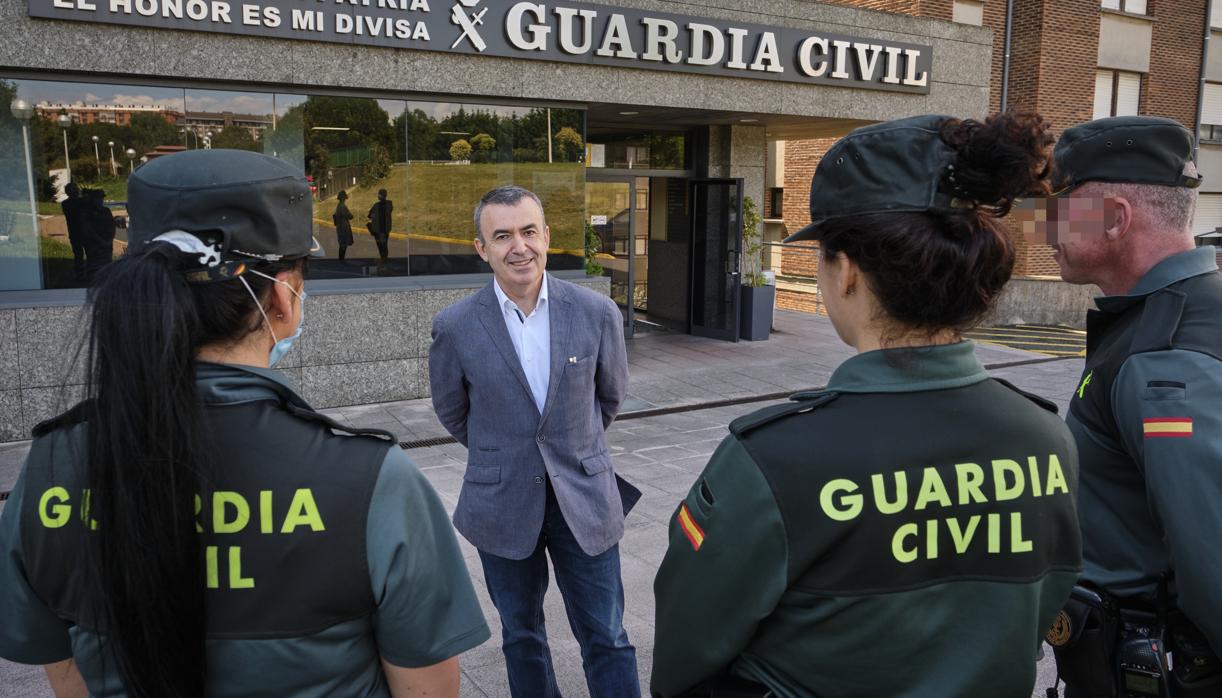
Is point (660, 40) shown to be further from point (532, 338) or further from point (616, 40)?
point (532, 338)

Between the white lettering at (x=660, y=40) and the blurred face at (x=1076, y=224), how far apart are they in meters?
8.16

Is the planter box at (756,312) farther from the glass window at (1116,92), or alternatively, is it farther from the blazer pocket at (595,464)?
the glass window at (1116,92)

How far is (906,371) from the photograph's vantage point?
1561mm

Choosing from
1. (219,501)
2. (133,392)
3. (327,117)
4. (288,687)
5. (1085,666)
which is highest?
(327,117)

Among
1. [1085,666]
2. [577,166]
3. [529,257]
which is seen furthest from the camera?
[577,166]

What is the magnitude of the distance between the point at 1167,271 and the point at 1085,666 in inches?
39.1

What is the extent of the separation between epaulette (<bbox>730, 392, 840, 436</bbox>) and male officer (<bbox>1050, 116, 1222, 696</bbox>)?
93 centimetres

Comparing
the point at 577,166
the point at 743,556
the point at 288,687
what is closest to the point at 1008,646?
the point at 743,556

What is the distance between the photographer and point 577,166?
10273 millimetres

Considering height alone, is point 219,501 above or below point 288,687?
above

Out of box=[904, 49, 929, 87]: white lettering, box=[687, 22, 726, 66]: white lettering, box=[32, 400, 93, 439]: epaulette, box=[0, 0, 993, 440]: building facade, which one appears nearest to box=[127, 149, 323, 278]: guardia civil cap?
box=[32, 400, 93, 439]: epaulette

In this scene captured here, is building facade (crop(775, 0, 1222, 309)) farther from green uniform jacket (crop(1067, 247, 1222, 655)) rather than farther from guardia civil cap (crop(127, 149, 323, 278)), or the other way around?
guardia civil cap (crop(127, 149, 323, 278))

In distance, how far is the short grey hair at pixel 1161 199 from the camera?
2324mm

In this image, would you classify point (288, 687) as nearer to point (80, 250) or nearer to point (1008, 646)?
point (1008, 646)
